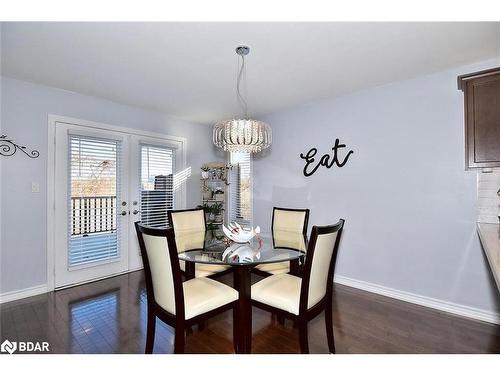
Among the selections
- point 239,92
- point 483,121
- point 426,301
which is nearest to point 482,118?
point 483,121

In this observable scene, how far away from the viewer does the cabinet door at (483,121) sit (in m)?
2.07

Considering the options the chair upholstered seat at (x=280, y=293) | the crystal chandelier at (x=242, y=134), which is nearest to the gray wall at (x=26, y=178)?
the crystal chandelier at (x=242, y=134)

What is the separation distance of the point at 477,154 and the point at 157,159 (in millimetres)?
3889

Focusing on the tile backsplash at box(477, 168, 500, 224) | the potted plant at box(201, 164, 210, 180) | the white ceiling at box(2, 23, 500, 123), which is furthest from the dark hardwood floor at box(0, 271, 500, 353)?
the white ceiling at box(2, 23, 500, 123)

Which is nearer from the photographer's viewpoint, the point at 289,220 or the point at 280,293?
the point at 280,293

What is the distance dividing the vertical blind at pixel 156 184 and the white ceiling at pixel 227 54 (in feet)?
3.41

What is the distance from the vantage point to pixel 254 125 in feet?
7.75

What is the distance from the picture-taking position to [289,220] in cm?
304

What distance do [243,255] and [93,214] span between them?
8.02 feet

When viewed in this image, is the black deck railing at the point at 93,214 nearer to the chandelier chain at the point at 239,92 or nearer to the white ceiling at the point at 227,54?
the white ceiling at the point at 227,54

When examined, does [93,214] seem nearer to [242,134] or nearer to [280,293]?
[242,134]

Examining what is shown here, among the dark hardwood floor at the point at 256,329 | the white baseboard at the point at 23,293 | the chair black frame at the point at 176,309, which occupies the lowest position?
the dark hardwood floor at the point at 256,329
